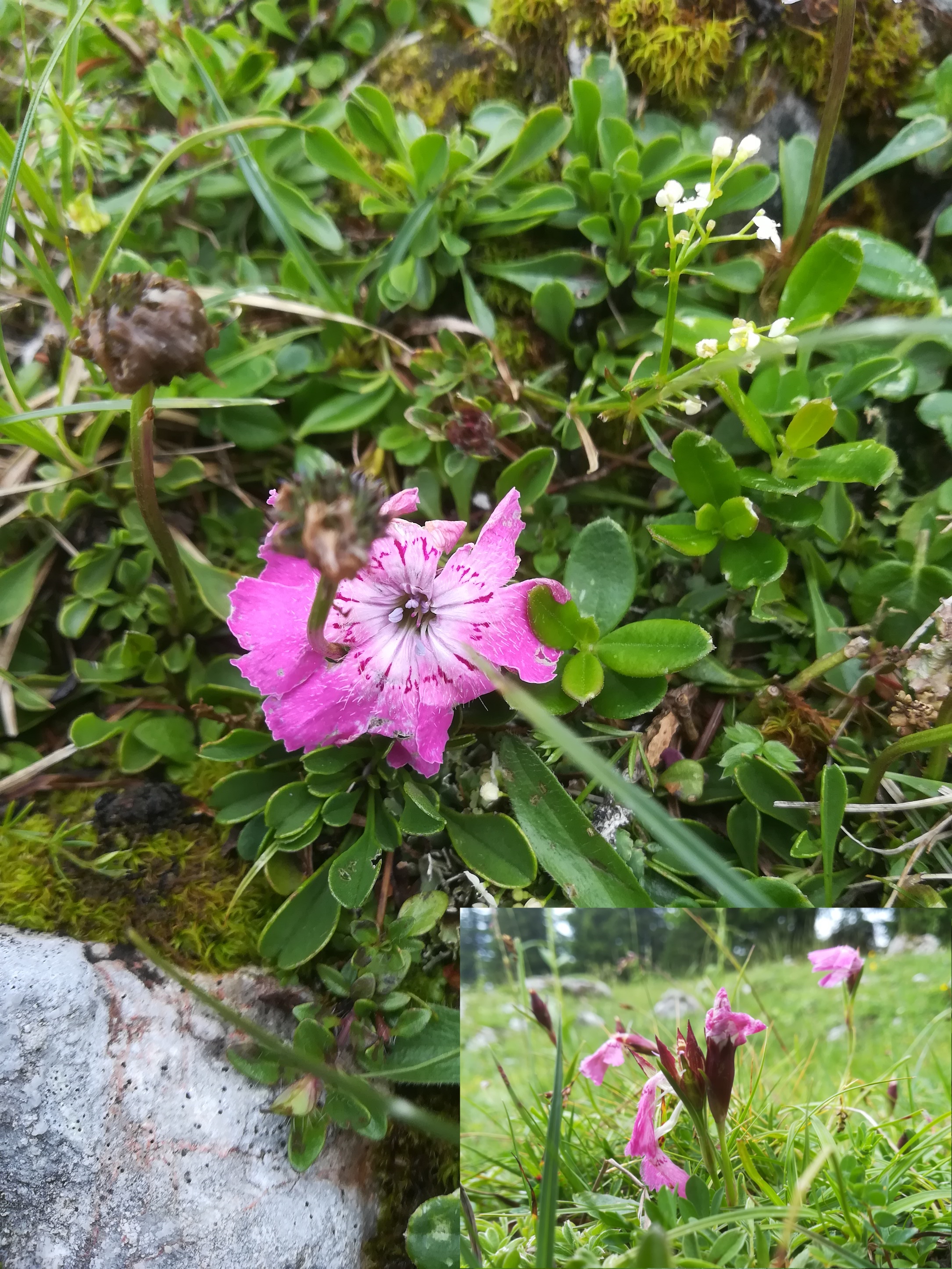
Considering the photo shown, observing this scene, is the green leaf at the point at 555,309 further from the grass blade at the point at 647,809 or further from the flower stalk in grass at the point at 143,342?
the grass blade at the point at 647,809

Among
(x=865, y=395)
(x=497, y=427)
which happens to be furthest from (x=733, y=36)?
(x=497, y=427)

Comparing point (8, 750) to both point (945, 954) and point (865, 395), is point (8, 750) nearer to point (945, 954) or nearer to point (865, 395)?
point (945, 954)

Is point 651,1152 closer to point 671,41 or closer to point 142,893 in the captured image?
point 142,893

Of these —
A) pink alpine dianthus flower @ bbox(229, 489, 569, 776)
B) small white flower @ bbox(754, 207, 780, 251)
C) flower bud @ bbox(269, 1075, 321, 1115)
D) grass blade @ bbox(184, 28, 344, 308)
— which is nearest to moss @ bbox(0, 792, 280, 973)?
flower bud @ bbox(269, 1075, 321, 1115)

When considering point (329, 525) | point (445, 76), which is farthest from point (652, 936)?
point (445, 76)

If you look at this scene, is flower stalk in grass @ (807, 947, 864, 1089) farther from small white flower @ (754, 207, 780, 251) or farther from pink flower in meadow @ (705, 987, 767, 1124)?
small white flower @ (754, 207, 780, 251)
